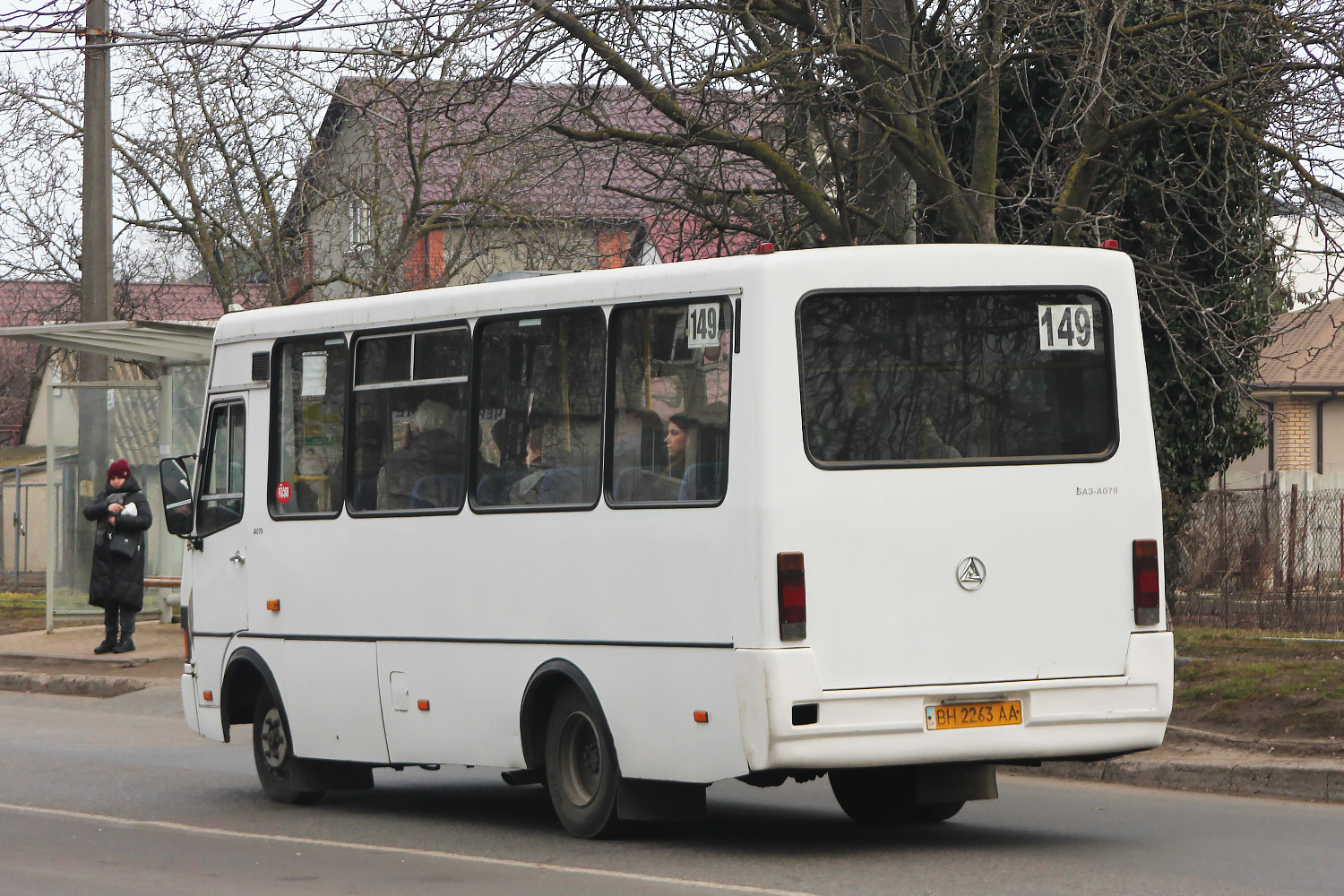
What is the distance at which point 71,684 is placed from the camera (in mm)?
19031

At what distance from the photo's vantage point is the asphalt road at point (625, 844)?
803 centimetres

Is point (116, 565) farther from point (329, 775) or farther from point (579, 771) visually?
point (579, 771)

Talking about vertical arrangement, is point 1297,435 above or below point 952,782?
above

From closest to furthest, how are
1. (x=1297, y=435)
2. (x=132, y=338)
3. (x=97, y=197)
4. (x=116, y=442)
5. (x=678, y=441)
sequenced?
1. (x=678, y=441)
2. (x=132, y=338)
3. (x=97, y=197)
4. (x=116, y=442)
5. (x=1297, y=435)

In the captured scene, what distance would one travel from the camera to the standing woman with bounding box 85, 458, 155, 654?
20094 millimetres

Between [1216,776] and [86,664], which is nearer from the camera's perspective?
[1216,776]

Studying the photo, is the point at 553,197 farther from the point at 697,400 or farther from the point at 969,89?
the point at 697,400

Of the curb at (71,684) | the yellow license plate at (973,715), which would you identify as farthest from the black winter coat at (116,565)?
the yellow license plate at (973,715)

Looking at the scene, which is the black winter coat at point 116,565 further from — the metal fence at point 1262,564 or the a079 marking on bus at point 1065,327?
the a079 marking on bus at point 1065,327

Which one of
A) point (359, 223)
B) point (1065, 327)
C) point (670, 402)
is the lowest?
point (670, 402)

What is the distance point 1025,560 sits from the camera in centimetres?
866

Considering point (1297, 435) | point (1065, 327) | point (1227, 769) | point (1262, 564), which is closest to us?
point (1065, 327)

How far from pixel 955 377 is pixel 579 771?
2.72 metres

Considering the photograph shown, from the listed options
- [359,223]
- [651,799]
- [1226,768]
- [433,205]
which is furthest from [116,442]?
[1226,768]
